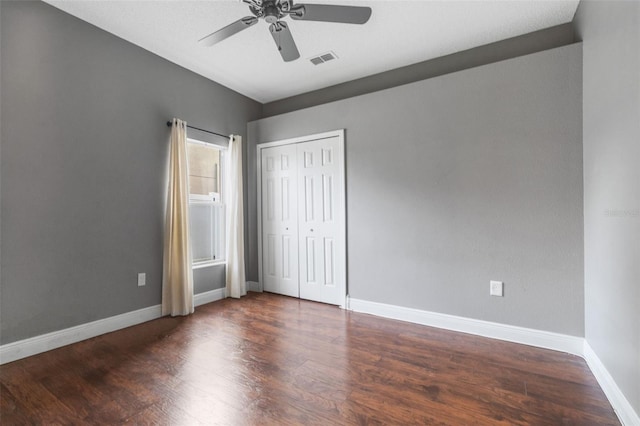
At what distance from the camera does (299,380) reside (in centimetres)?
198

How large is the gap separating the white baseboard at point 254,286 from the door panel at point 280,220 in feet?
0.35

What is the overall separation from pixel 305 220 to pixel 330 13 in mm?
2385

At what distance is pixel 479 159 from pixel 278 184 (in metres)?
2.48

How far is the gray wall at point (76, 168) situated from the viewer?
2250mm

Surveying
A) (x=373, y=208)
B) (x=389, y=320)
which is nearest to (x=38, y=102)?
(x=373, y=208)

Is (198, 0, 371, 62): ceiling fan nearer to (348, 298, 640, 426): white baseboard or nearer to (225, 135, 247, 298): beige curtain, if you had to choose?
(225, 135, 247, 298): beige curtain

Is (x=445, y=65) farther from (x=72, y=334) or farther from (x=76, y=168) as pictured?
(x=72, y=334)

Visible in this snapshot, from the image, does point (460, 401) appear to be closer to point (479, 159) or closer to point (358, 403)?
point (358, 403)

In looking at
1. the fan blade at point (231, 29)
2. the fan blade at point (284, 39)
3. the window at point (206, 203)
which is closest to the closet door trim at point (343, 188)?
the window at point (206, 203)

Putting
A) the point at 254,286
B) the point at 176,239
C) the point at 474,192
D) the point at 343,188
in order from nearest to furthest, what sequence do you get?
the point at 474,192 → the point at 176,239 → the point at 343,188 → the point at 254,286

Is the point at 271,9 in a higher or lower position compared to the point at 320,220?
higher

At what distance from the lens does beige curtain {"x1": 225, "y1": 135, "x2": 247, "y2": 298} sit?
3.91 metres

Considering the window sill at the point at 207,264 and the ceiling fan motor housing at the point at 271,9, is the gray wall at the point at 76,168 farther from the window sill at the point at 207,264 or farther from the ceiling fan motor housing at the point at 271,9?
the ceiling fan motor housing at the point at 271,9

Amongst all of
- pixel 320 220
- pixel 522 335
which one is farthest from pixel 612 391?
pixel 320 220
